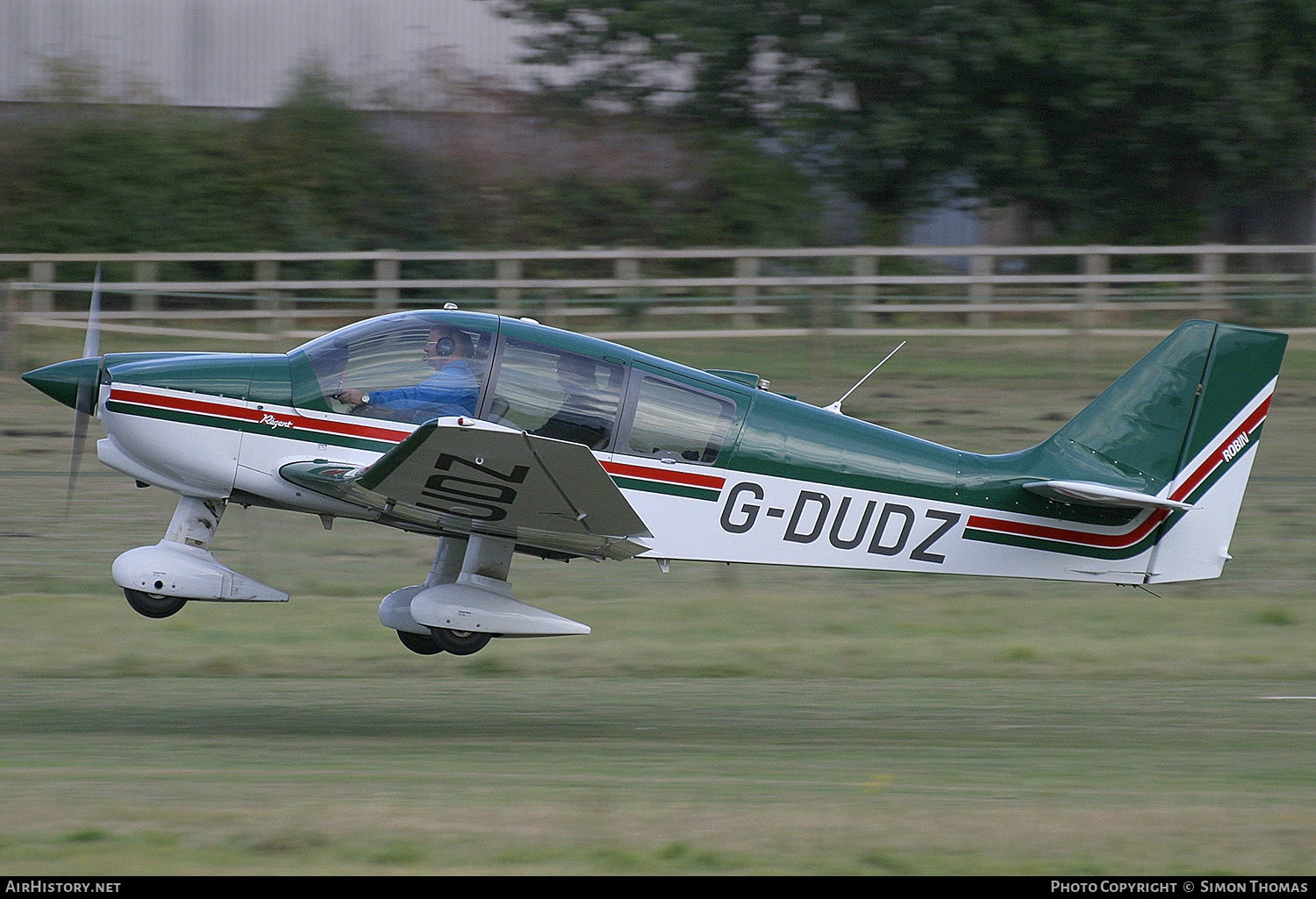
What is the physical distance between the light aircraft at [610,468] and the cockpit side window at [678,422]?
11mm

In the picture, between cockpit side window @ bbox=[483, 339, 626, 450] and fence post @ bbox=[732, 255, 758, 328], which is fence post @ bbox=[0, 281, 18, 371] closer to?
fence post @ bbox=[732, 255, 758, 328]

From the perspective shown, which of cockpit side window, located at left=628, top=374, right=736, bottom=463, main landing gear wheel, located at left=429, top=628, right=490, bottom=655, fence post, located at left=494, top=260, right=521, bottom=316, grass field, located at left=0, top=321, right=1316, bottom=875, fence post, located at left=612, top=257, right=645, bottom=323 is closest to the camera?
grass field, located at left=0, top=321, right=1316, bottom=875

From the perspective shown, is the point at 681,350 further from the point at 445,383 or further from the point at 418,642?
the point at 445,383

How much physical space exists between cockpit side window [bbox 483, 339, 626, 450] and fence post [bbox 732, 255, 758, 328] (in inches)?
396

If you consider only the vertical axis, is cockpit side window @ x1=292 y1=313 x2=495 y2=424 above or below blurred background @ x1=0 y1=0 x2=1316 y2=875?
above

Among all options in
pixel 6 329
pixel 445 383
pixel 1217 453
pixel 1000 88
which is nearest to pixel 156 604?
pixel 445 383

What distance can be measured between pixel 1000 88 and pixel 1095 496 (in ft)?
53.8

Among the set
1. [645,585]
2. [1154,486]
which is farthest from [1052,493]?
[645,585]

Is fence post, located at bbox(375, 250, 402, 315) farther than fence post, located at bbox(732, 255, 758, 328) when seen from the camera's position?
Yes

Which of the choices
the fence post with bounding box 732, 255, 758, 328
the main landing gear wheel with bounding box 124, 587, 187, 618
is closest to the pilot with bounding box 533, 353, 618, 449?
the main landing gear wheel with bounding box 124, 587, 187, 618

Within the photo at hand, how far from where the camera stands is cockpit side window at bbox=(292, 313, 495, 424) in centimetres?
764

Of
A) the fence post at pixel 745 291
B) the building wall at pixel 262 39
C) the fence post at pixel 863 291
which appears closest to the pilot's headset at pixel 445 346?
the fence post at pixel 745 291

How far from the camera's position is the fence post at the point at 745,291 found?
18.8 m

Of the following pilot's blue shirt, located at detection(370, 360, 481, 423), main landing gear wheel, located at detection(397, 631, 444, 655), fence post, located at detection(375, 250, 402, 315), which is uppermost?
pilot's blue shirt, located at detection(370, 360, 481, 423)
